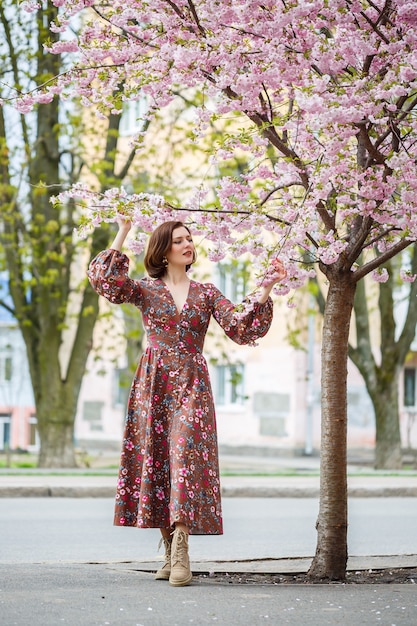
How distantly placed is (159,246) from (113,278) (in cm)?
37

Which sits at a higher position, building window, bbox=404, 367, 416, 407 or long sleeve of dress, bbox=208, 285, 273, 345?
building window, bbox=404, 367, 416, 407

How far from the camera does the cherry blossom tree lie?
22.2 ft

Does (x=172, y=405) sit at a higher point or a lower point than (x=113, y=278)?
lower

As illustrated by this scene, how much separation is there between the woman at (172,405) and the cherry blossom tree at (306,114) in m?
0.42

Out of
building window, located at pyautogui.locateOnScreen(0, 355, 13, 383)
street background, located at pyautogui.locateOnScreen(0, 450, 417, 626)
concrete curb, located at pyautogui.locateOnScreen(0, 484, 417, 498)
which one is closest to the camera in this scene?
street background, located at pyautogui.locateOnScreen(0, 450, 417, 626)

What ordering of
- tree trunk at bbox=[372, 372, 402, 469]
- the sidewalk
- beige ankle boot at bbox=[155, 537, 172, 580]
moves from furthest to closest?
tree trunk at bbox=[372, 372, 402, 469]
the sidewalk
beige ankle boot at bbox=[155, 537, 172, 580]

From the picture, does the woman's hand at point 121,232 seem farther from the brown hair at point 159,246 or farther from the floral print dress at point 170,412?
the brown hair at point 159,246

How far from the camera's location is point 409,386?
1480 inches

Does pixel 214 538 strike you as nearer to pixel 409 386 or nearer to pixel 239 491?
pixel 239 491

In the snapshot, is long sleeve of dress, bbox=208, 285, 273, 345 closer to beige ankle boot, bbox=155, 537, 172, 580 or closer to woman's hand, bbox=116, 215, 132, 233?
woman's hand, bbox=116, 215, 132, 233

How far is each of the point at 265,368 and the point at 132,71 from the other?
2949 cm

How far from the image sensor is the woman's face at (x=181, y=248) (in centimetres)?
720

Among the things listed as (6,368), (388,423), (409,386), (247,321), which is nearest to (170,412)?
(247,321)

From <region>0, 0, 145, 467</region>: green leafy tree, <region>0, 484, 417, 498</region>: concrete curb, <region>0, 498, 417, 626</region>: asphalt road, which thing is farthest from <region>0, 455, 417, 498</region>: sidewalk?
<region>0, 498, 417, 626</region>: asphalt road
